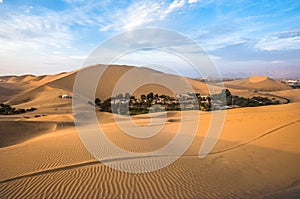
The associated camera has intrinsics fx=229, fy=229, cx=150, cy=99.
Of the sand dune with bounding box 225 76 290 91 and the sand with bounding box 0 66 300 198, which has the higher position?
the sand dune with bounding box 225 76 290 91

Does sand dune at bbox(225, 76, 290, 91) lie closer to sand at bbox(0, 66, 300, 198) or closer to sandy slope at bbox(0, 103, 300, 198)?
sand at bbox(0, 66, 300, 198)

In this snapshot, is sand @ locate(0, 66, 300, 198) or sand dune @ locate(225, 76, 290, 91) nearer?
sand @ locate(0, 66, 300, 198)

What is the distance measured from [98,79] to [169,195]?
235ft

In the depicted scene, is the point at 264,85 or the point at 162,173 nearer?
the point at 162,173

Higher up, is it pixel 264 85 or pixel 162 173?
pixel 264 85

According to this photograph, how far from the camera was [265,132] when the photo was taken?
13.8 metres

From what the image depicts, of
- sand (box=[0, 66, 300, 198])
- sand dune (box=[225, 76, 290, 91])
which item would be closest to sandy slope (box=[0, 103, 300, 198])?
sand (box=[0, 66, 300, 198])

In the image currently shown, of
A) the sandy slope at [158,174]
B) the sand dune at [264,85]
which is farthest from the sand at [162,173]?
the sand dune at [264,85]

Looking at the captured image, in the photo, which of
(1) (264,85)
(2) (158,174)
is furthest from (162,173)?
(1) (264,85)

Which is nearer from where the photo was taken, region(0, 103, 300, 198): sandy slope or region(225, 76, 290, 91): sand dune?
region(0, 103, 300, 198): sandy slope

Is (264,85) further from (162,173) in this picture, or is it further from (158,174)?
(158,174)

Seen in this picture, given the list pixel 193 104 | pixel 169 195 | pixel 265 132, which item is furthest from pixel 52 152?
pixel 193 104

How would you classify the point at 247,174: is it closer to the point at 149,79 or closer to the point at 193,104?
the point at 193,104

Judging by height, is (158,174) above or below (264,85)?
below
